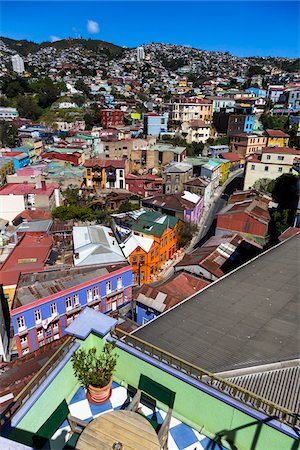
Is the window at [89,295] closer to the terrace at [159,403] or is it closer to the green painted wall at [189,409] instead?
the terrace at [159,403]

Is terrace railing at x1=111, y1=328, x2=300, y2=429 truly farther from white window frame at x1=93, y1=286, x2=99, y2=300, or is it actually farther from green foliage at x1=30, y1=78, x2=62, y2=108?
green foliage at x1=30, y1=78, x2=62, y2=108

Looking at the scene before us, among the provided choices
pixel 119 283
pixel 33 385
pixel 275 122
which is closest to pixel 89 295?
pixel 119 283

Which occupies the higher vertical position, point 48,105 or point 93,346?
point 48,105

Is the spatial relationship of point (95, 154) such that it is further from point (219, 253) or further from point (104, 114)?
point (219, 253)

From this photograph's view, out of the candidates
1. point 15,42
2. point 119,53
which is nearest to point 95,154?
point 119,53

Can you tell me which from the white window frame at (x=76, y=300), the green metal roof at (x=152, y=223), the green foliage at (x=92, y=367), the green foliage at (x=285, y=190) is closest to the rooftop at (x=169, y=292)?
the white window frame at (x=76, y=300)

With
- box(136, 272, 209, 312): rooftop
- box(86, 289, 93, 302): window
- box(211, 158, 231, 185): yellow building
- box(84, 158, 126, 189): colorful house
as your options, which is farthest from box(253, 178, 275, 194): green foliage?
box(86, 289, 93, 302): window
